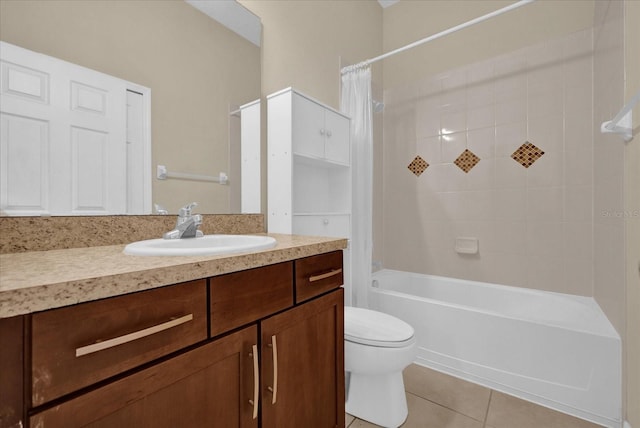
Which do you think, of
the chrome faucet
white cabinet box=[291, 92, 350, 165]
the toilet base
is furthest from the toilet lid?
white cabinet box=[291, 92, 350, 165]

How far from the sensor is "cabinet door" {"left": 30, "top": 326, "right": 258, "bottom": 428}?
0.51 meters

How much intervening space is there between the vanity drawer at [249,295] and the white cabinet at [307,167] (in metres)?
0.73

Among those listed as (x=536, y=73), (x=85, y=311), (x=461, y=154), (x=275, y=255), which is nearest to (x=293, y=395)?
(x=275, y=255)

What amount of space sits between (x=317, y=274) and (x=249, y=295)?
30cm

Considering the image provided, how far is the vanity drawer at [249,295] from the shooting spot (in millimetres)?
717

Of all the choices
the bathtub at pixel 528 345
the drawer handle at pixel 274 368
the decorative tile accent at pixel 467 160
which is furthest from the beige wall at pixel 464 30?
the drawer handle at pixel 274 368

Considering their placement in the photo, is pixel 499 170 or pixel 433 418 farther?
pixel 499 170

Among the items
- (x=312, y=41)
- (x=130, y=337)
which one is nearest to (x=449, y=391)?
(x=130, y=337)

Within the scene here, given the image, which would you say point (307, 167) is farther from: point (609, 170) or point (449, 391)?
point (609, 170)

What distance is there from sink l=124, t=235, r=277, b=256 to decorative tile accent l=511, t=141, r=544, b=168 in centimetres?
210

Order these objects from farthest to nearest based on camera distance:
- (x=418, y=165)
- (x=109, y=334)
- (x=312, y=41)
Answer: (x=418, y=165)
(x=312, y=41)
(x=109, y=334)

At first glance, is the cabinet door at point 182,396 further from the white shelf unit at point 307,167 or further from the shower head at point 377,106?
the shower head at point 377,106

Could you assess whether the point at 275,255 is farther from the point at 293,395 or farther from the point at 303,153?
the point at 303,153

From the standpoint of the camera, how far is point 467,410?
152 cm
